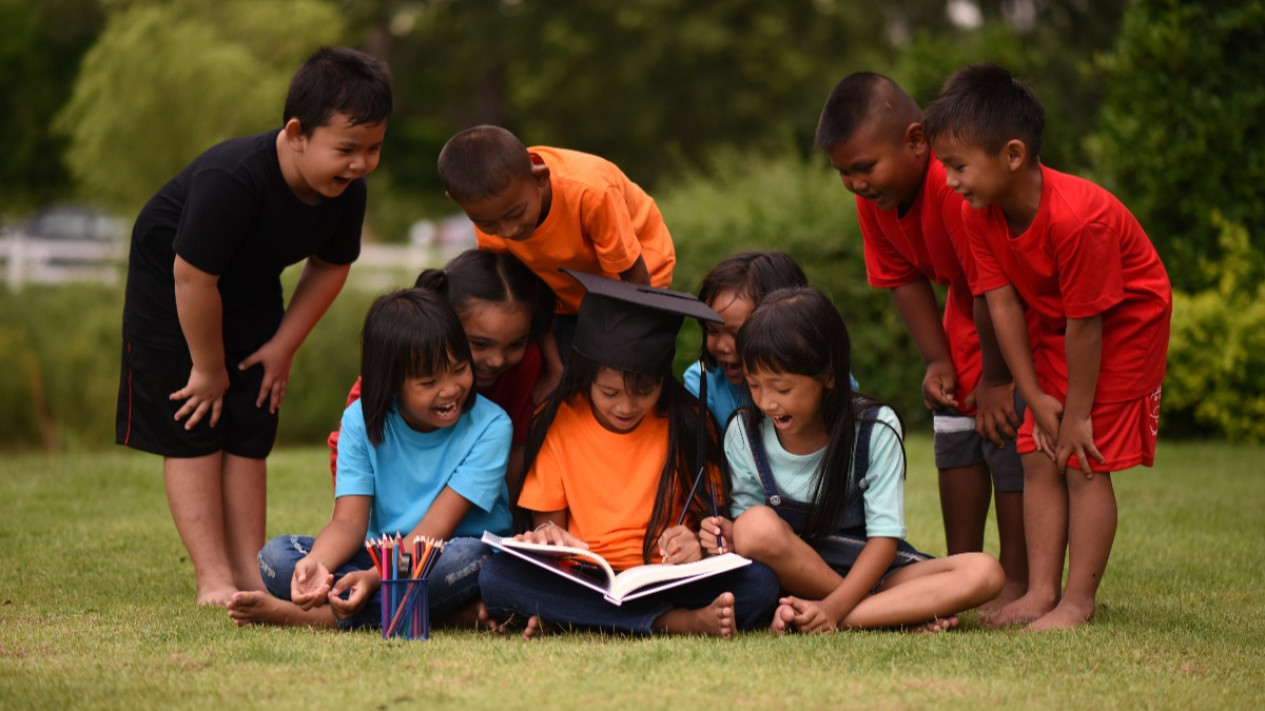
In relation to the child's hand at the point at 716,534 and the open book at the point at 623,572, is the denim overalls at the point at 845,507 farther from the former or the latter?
the open book at the point at 623,572

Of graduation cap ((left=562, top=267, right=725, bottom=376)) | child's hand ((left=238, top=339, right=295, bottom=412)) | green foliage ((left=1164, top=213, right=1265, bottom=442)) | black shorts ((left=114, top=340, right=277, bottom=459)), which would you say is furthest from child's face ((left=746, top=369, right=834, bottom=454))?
green foliage ((left=1164, top=213, right=1265, bottom=442))

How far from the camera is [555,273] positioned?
4.76m

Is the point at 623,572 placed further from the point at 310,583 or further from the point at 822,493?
the point at 310,583

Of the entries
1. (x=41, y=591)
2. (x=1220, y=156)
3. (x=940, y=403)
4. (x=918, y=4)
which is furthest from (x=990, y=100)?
(x=918, y=4)

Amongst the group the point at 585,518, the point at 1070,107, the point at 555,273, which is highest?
the point at 1070,107

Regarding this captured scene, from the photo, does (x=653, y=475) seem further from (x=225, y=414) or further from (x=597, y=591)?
(x=225, y=414)

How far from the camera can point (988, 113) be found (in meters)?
4.02

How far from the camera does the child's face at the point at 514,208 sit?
440 cm

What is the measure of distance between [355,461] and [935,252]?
6.54 feet

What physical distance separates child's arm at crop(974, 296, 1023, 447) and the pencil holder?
194cm

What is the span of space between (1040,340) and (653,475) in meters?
1.30

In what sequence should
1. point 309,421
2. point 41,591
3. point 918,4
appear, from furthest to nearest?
1. point 918,4
2. point 309,421
3. point 41,591

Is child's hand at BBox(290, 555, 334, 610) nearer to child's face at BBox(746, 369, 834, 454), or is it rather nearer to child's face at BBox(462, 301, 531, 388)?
child's face at BBox(462, 301, 531, 388)

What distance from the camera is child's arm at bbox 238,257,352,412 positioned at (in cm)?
489
